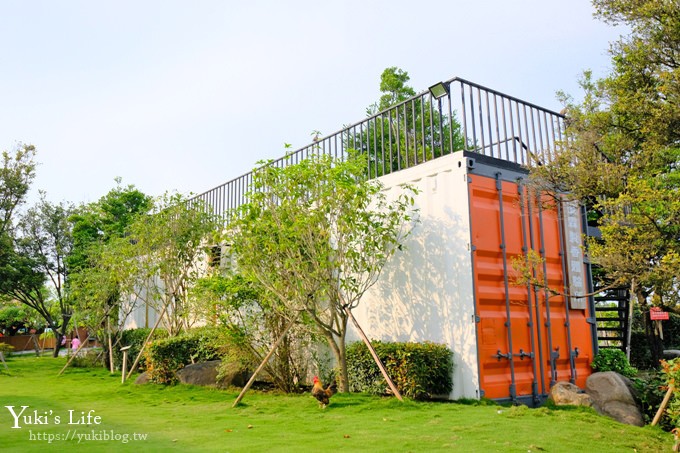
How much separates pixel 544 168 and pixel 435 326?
2.75 m

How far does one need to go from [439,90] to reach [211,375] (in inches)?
263

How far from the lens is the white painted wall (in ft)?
26.3

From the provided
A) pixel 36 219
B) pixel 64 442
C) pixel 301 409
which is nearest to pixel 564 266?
pixel 301 409

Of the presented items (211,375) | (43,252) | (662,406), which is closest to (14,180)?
(43,252)

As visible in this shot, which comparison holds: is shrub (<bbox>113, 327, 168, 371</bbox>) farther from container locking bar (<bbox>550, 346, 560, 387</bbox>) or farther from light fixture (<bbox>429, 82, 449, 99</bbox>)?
container locking bar (<bbox>550, 346, 560, 387</bbox>)

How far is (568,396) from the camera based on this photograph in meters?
7.91

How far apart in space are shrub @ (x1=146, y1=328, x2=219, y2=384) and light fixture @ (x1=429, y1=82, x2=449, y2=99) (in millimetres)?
6591

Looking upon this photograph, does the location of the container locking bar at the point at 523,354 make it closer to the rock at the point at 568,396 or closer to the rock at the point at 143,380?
the rock at the point at 568,396

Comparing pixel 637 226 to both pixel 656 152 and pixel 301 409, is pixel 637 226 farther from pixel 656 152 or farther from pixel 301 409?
pixel 301 409

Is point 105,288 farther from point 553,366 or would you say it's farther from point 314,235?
point 553,366

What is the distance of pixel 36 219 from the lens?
2309 cm

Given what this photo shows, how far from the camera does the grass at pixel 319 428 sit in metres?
5.53
